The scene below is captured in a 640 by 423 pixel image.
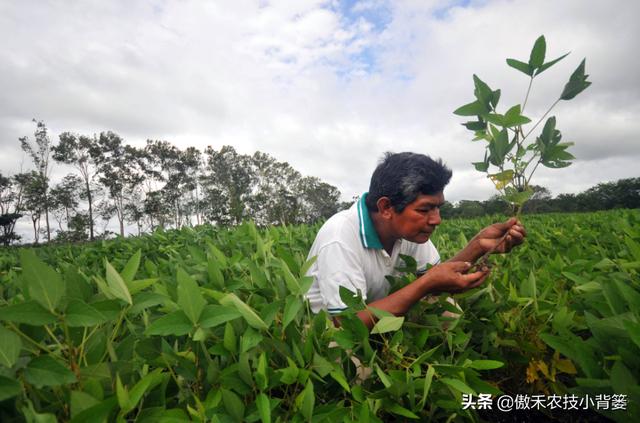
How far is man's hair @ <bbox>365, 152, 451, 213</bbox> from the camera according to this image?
5.72 feet

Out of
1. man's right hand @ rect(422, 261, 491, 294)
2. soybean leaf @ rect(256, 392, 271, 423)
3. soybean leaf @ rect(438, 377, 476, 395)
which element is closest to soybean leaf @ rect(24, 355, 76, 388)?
soybean leaf @ rect(256, 392, 271, 423)

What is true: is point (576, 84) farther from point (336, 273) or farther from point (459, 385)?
point (336, 273)

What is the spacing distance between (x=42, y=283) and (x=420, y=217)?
57.9 inches

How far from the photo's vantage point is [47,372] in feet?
2.08

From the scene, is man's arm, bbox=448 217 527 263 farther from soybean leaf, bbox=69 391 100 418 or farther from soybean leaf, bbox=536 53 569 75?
soybean leaf, bbox=69 391 100 418

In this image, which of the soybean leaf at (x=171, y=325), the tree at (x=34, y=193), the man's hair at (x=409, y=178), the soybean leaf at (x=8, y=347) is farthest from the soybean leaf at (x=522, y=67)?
the tree at (x=34, y=193)

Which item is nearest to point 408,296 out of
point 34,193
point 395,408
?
point 395,408

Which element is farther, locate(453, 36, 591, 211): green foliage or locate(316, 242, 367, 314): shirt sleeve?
locate(316, 242, 367, 314): shirt sleeve

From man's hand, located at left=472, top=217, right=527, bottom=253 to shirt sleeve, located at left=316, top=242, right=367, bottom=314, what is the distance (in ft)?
1.83

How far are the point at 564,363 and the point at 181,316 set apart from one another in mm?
1175

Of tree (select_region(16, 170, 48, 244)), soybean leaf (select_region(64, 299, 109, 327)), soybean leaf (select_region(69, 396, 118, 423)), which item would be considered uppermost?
tree (select_region(16, 170, 48, 244))

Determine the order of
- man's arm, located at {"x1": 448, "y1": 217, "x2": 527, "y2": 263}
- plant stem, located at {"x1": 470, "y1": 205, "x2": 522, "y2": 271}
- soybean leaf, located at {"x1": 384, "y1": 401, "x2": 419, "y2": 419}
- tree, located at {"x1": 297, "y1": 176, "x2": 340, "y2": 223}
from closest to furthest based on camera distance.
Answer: soybean leaf, located at {"x1": 384, "y1": 401, "x2": 419, "y2": 419}, plant stem, located at {"x1": 470, "y1": 205, "x2": 522, "y2": 271}, man's arm, located at {"x1": 448, "y1": 217, "x2": 527, "y2": 263}, tree, located at {"x1": 297, "y1": 176, "x2": 340, "y2": 223}

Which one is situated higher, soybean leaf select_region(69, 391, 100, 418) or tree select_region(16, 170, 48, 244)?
tree select_region(16, 170, 48, 244)

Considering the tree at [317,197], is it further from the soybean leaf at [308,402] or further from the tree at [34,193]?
the soybean leaf at [308,402]
